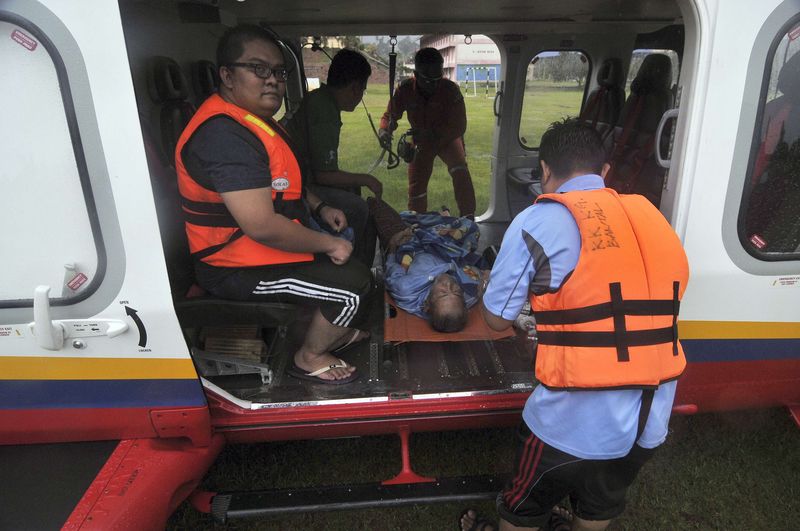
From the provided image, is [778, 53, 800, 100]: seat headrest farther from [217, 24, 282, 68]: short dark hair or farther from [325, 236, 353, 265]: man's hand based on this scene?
[217, 24, 282, 68]: short dark hair

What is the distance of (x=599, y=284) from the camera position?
1.41 metres

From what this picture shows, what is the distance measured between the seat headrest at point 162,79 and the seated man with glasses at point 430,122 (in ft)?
6.99

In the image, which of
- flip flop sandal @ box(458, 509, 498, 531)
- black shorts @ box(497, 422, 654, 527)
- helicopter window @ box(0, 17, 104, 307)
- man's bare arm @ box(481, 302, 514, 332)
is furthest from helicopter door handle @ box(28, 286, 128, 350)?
flip flop sandal @ box(458, 509, 498, 531)

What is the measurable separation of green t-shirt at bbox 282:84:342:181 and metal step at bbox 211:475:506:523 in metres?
1.91

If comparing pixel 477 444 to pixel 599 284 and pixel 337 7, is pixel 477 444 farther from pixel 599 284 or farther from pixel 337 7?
pixel 337 7

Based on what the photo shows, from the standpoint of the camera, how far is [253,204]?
1.81 meters

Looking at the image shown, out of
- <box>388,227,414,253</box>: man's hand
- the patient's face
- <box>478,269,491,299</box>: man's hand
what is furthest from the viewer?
<box>388,227,414,253</box>: man's hand

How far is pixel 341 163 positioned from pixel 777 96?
302 inches

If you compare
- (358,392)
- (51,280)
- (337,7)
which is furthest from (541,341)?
(337,7)

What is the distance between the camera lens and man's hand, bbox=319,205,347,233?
113 inches

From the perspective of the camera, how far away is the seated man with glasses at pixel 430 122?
14.8 feet

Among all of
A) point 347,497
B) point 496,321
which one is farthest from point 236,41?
point 347,497

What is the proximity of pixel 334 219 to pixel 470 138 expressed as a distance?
9.88 metres

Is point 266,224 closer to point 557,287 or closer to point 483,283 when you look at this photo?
point 557,287
